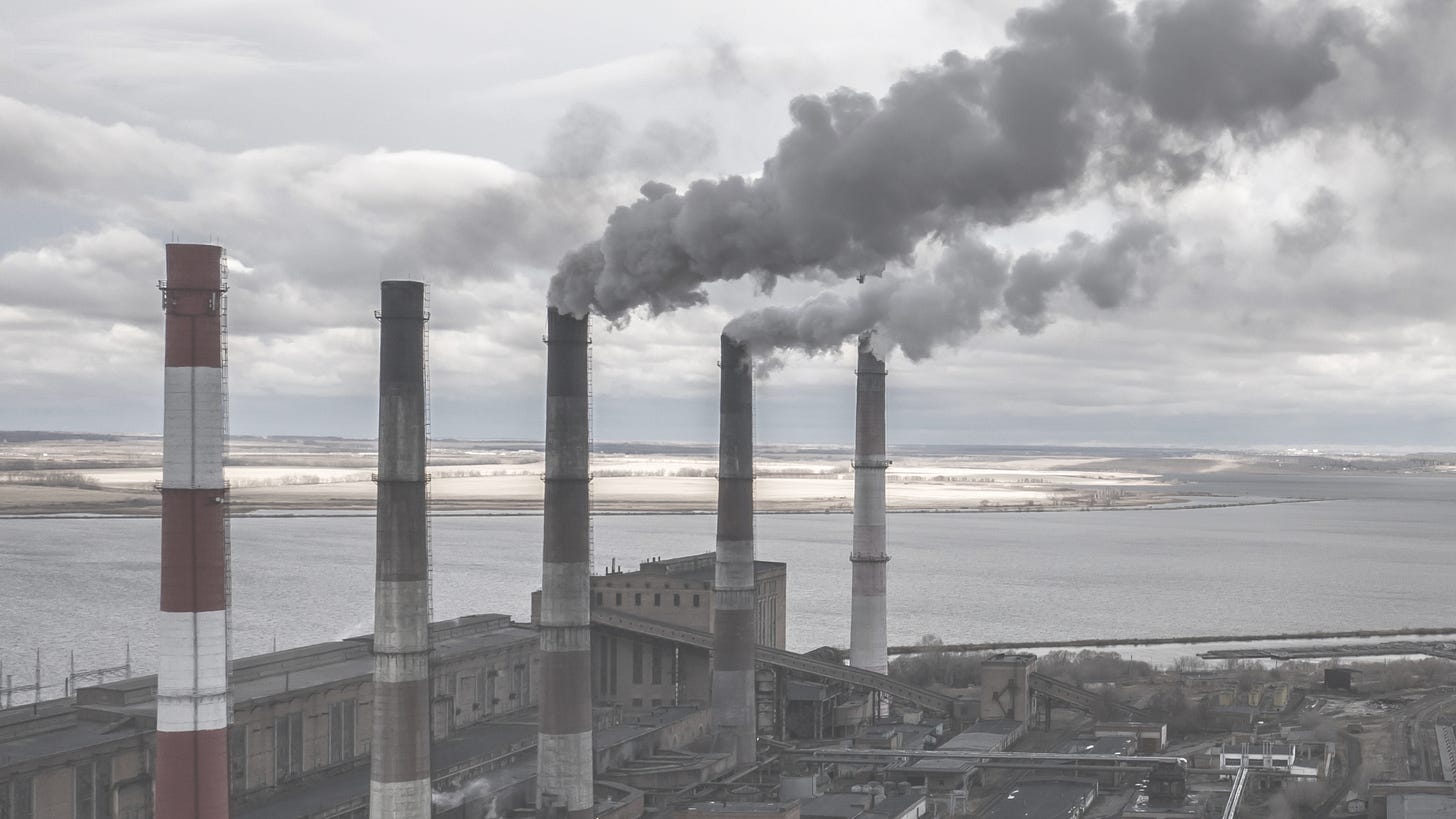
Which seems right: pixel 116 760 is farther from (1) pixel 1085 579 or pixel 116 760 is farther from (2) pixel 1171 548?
(2) pixel 1171 548

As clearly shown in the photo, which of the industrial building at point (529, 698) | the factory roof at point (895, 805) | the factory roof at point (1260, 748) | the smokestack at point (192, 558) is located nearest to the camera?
the smokestack at point (192, 558)

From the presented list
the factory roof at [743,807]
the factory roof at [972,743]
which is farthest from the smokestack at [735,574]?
the factory roof at [743,807]

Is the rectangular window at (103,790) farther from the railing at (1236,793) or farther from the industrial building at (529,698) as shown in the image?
the railing at (1236,793)

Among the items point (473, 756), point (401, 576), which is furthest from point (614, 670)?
point (401, 576)

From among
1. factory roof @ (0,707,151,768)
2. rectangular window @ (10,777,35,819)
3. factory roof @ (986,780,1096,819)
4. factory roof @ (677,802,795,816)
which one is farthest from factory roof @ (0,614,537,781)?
factory roof @ (986,780,1096,819)

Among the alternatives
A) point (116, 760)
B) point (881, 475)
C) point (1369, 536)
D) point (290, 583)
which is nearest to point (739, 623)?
point (881, 475)

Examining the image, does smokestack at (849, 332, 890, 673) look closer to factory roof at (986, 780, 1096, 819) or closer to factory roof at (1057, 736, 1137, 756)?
factory roof at (1057, 736, 1137, 756)
